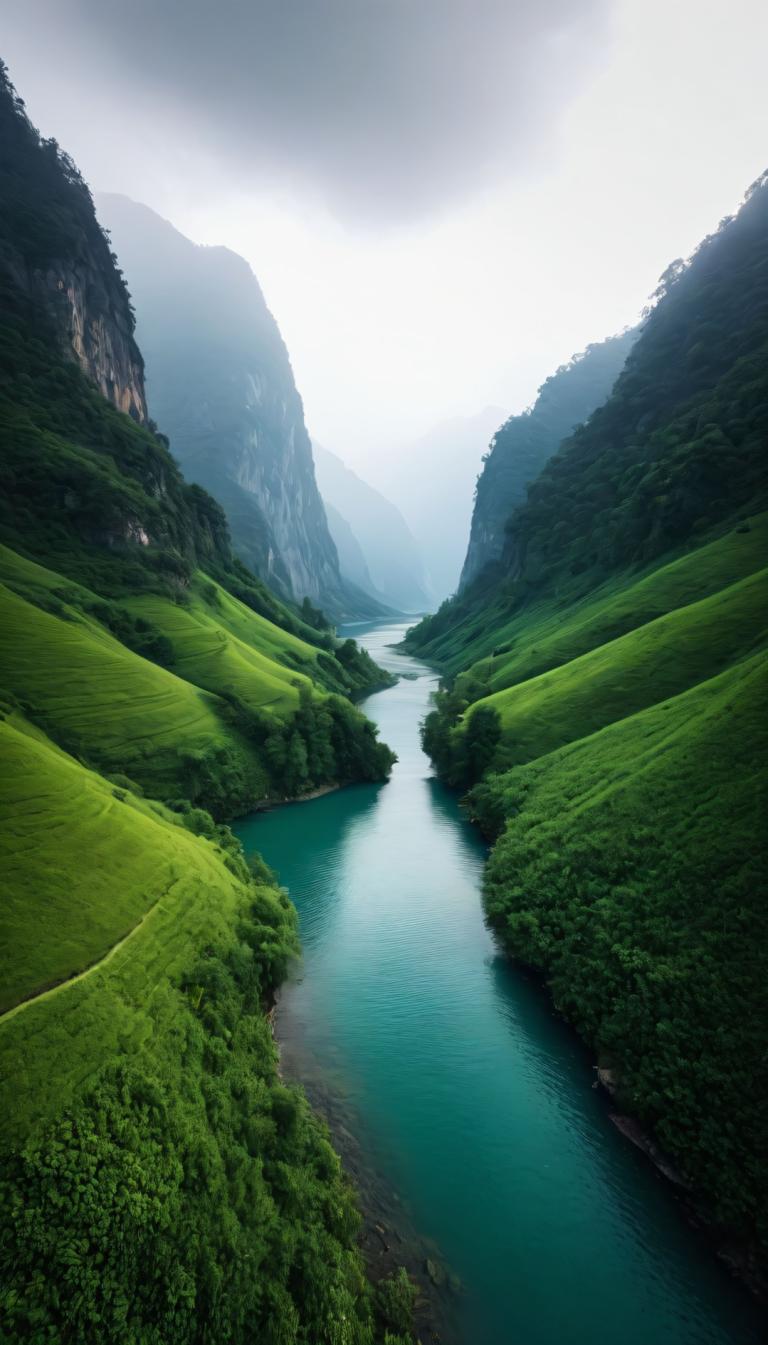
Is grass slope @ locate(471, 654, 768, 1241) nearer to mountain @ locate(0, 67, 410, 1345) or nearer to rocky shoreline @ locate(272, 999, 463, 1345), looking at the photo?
rocky shoreline @ locate(272, 999, 463, 1345)

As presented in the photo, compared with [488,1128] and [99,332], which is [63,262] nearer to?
[99,332]

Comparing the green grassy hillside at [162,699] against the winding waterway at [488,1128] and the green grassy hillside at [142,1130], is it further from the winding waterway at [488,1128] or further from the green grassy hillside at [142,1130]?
the green grassy hillside at [142,1130]

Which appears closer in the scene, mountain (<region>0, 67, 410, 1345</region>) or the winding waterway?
mountain (<region>0, 67, 410, 1345</region>)

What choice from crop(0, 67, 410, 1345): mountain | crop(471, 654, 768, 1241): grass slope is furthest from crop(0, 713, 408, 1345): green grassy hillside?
crop(471, 654, 768, 1241): grass slope

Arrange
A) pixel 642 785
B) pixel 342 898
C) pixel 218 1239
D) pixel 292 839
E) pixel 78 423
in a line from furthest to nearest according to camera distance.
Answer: pixel 78 423
pixel 292 839
pixel 342 898
pixel 642 785
pixel 218 1239

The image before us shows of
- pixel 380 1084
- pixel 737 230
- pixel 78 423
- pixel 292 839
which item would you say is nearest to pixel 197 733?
pixel 292 839

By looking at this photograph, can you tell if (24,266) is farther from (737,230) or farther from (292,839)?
(737,230)

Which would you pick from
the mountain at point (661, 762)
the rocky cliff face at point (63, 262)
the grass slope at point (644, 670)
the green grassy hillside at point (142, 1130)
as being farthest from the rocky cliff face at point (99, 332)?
the green grassy hillside at point (142, 1130)
